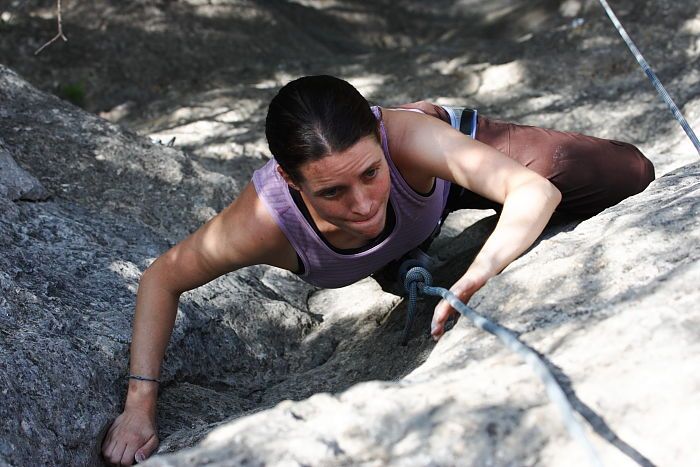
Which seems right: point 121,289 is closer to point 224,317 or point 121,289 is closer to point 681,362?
A: point 224,317

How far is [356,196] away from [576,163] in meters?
0.84

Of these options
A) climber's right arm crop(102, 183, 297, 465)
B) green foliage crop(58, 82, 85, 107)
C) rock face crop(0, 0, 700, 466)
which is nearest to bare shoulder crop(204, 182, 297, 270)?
climber's right arm crop(102, 183, 297, 465)

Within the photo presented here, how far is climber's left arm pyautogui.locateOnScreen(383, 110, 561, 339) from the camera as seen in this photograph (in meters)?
2.09

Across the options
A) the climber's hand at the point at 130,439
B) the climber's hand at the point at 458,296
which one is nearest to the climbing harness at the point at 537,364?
the climber's hand at the point at 458,296

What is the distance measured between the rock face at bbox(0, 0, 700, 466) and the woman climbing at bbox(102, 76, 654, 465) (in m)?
0.09

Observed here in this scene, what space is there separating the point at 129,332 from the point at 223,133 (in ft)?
7.76

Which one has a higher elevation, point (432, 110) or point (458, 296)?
point (432, 110)

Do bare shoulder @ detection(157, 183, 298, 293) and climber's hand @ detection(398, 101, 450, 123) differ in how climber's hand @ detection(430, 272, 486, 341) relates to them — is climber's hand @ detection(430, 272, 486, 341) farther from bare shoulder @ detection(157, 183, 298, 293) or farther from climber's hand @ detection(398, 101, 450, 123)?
climber's hand @ detection(398, 101, 450, 123)

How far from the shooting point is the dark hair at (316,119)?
1990 mm

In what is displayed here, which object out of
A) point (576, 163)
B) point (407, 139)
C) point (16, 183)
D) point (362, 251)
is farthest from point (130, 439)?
point (576, 163)

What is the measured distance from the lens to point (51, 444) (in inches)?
77.8

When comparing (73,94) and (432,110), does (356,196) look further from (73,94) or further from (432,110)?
(73,94)

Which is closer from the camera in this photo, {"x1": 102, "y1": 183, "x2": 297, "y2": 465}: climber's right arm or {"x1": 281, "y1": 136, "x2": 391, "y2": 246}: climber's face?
{"x1": 281, "y1": 136, "x2": 391, "y2": 246}: climber's face

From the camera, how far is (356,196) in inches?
81.0
